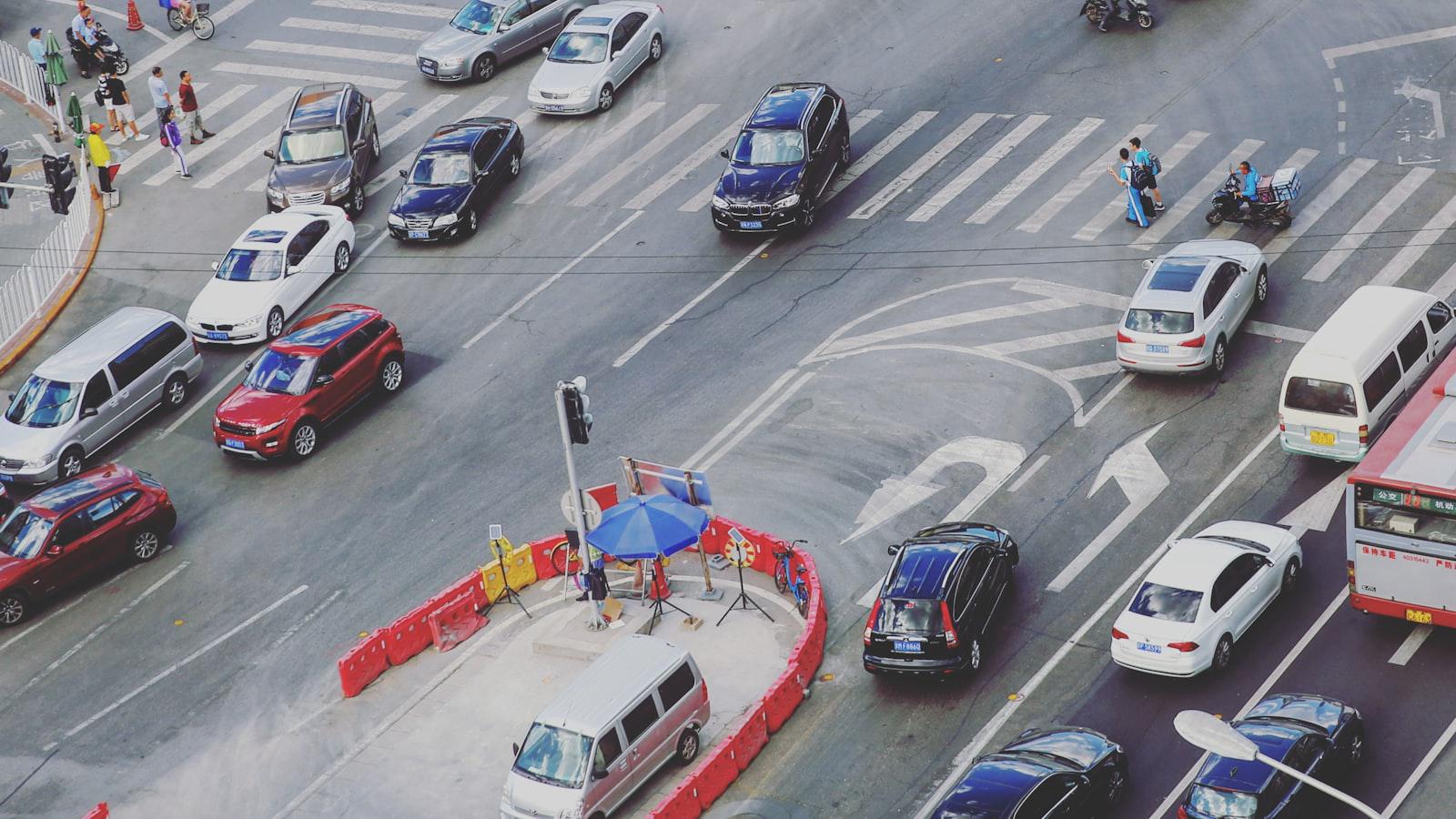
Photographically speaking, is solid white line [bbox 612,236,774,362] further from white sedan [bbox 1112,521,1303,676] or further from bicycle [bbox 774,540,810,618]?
white sedan [bbox 1112,521,1303,676]

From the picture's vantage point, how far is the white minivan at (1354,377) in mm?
28406

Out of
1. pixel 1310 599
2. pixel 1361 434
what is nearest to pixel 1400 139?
pixel 1361 434

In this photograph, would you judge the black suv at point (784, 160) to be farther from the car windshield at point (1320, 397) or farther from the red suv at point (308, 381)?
the car windshield at point (1320, 397)

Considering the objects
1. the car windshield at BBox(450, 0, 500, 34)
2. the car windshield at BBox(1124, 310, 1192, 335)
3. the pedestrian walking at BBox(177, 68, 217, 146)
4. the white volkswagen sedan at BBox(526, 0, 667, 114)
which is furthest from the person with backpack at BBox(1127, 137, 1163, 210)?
the pedestrian walking at BBox(177, 68, 217, 146)

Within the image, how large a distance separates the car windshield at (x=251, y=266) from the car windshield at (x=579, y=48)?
10.0 metres

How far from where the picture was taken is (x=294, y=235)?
3894 centimetres

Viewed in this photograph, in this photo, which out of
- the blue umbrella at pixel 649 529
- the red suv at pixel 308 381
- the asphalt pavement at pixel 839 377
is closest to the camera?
the asphalt pavement at pixel 839 377

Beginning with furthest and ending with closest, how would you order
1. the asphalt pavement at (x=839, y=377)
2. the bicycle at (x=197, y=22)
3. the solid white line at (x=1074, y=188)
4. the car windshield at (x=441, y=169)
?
the bicycle at (x=197, y=22) < the car windshield at (x=441, y=169) < the solid white line at (x=1074, y=188) < the asphalt pavement at (x=839, y=377)

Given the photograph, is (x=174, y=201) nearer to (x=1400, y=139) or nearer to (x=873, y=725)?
(x=873, y=725)

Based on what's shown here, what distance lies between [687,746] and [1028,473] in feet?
27.5

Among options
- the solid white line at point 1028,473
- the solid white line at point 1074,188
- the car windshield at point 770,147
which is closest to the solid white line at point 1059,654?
the solid white line at point 1028,473

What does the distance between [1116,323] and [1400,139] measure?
9.21m

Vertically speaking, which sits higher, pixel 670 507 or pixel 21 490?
pixel 670 507

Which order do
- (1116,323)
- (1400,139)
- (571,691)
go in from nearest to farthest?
1. (571,691)
2. (1116,323)
3. (1400,139)
